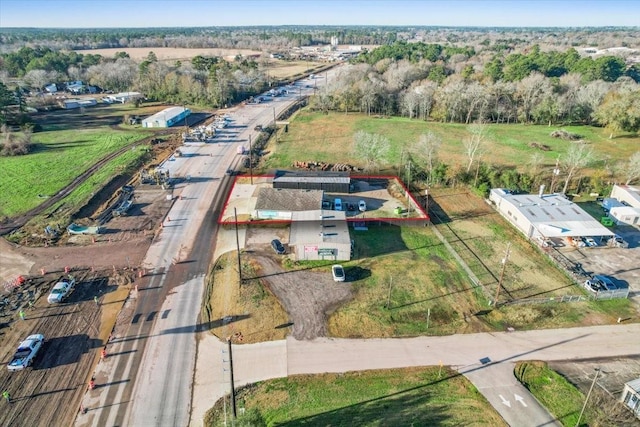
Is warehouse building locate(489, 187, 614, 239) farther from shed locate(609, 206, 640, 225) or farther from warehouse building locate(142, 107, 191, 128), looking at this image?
warehouse building locate(142, 107, 191, 128)

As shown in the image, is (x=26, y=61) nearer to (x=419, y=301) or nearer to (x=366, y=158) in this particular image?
(x=366, y=158)

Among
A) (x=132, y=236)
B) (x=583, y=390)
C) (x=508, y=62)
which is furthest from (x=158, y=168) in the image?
(x=508, y=62)

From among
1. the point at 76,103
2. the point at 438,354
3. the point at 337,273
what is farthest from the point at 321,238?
the point at 76,103

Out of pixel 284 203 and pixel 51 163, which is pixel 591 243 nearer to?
pixel 284 203

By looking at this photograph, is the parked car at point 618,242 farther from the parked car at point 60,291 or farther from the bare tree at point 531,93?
the bare tree at point 531,93

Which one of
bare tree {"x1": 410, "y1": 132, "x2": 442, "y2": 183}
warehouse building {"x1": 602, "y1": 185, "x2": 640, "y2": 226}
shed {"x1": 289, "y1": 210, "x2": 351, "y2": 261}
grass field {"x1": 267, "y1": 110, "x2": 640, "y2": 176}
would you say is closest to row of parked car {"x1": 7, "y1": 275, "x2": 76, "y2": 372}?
shed {"x1": 289, "y1": 210, "x2": 351, "y2": 261}

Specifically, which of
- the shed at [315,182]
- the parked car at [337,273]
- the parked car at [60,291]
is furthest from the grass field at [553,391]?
the parked car at [60,291]
